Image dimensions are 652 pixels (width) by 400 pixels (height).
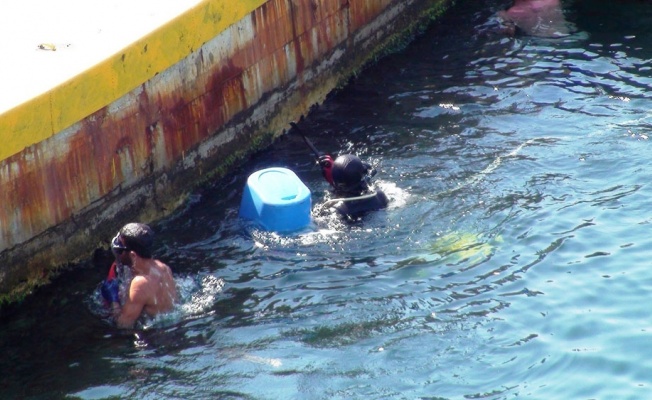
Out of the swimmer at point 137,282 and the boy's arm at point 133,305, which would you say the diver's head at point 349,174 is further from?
the boy's arm at point 133,305

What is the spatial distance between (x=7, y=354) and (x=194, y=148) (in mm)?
3299

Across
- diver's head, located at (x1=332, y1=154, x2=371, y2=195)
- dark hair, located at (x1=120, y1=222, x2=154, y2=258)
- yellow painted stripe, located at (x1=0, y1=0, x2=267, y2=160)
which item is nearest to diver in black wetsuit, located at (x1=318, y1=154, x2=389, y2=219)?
diver's head, located at (x1=332, y1=154, x2=371, y2=195)

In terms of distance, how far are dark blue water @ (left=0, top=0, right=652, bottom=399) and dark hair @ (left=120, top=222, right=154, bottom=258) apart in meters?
0.63

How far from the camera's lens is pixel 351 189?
903cm

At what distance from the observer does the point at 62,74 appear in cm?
855

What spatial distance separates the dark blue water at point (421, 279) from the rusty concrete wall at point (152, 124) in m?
0.30

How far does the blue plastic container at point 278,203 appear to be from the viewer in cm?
902

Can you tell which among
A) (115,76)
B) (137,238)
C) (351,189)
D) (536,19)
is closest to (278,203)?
(351,189)

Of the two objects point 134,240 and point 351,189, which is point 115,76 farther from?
point 351,189

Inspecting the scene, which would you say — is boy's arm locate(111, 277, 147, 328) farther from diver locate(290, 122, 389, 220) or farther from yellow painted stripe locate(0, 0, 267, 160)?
diver locate(290, 122, 389, 220)

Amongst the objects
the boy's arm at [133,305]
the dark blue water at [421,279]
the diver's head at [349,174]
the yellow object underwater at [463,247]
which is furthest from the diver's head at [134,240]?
the yellow object underwater at [463,247]

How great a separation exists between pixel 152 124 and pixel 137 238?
2.12 m

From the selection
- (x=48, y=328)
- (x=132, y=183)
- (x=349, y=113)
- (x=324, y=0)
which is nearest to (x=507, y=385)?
(x=48, y=328)

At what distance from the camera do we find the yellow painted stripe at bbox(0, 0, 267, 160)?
799cm
